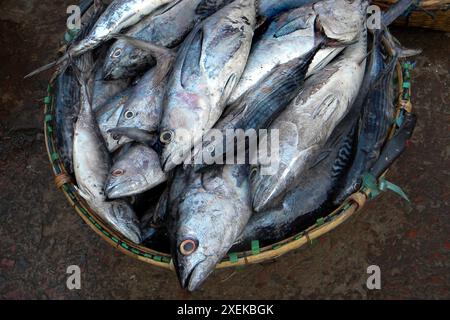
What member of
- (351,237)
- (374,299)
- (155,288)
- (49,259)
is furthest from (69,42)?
(374,299)

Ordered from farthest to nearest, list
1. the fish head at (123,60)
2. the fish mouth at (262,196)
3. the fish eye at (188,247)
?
the fish head at (123,60), the fish mouth at (262,196), the fish eye at (188,247)

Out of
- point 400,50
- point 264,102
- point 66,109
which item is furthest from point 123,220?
point 400,50

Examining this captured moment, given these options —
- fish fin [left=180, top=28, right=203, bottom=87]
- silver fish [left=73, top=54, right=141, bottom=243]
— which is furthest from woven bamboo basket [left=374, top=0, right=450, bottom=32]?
silver fish [left=73, top=54, right=141, bottom=243]

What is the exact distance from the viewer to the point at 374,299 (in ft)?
9.26

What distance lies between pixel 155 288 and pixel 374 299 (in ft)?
4.10

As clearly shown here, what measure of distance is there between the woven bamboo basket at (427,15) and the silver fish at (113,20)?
1.43 m

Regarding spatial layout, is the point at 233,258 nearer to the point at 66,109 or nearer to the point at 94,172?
the point at 94,172

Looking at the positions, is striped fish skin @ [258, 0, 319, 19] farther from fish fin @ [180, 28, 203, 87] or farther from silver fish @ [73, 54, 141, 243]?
silver fish @ [73, 54, 141, 243]

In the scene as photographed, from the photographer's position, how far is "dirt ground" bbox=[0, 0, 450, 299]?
289cm

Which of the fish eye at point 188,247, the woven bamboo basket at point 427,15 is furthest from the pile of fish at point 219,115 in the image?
the woven bamboo basket at point 427,15

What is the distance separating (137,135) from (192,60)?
44cm

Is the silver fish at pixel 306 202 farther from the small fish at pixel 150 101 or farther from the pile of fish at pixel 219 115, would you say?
the small fish at pixel 150 101

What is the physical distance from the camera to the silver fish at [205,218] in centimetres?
208

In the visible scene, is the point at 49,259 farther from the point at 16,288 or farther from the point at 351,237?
the point at 351,237
